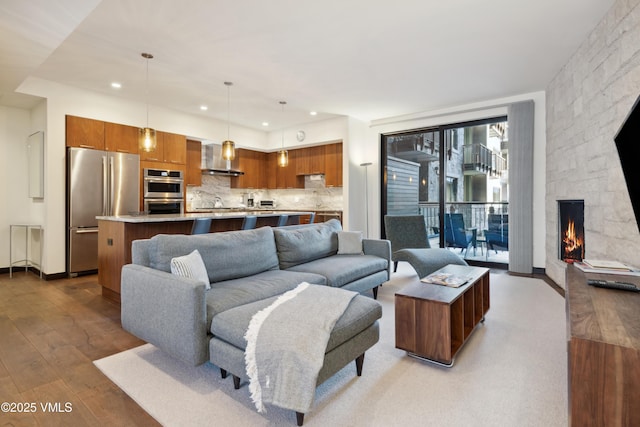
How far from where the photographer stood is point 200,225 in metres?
4.05

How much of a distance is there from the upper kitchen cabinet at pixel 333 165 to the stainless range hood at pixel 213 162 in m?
2.16

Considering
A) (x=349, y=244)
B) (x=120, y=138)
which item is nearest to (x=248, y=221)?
(x=349, y=244)

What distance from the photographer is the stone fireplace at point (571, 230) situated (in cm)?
356

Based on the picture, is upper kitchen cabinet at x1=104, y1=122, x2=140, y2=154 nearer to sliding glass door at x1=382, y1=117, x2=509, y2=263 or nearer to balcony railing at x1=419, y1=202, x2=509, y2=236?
sliding glass door at x1=382, y1=117, x2=509, y2=263

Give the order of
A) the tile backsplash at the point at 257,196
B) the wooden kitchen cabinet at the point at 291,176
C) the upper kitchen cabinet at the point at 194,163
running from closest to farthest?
the upper kitchen cabinet at the point at 194,163, the tile backsplash at the point at 257,196, the wooden kitchen cabinet at the point at 291,176

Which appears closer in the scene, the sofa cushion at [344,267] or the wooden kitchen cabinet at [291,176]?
the sofa cushion at [344,267]

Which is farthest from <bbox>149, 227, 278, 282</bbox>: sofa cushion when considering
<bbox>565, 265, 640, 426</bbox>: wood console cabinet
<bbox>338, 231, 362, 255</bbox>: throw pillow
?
<bbox>565, 265, 640, 426</bbox>: wood console cabinet

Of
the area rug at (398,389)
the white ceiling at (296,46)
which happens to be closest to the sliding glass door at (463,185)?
the white ceiling at (296,46)

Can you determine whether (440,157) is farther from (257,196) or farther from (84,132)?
(84,132)

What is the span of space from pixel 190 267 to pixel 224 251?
1.45 feet

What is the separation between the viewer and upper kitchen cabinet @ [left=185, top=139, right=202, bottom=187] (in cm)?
645

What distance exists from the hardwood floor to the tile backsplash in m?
3.34

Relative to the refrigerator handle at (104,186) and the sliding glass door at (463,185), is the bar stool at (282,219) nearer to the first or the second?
the refrigerator handle at (104,186)

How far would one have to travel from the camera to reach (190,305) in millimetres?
1844
